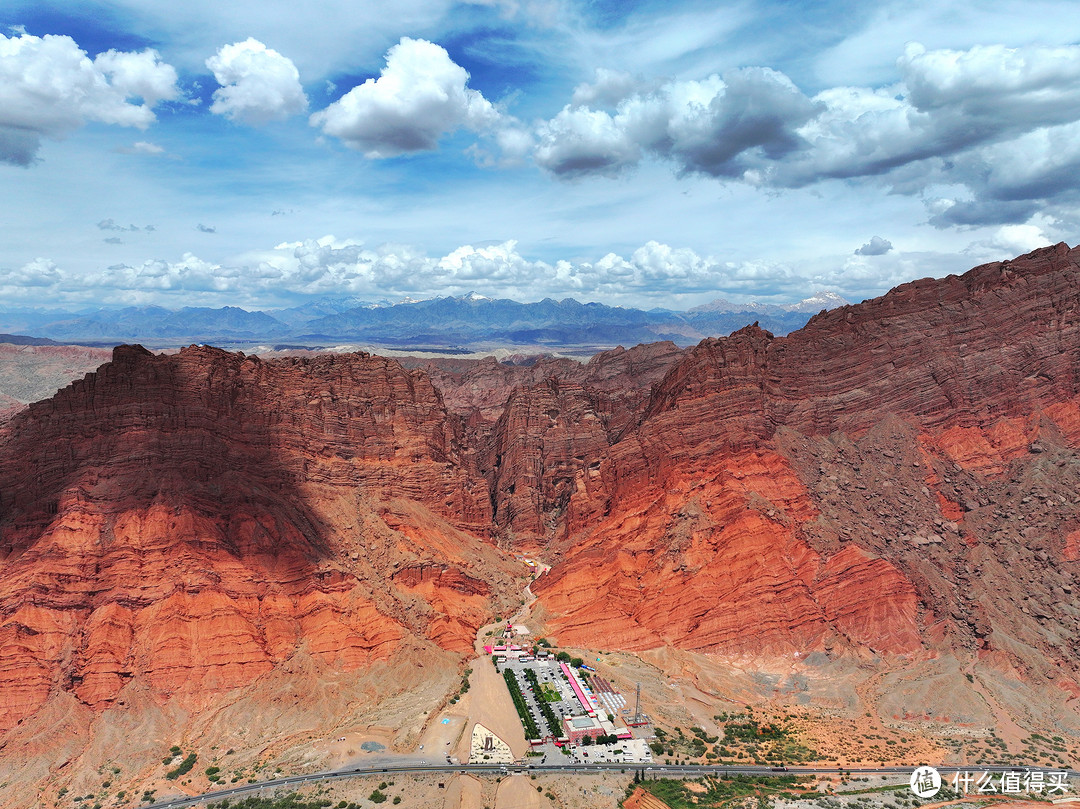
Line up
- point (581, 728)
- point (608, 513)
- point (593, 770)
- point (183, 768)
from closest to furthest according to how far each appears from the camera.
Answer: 1. point (183, 768)
2. point (593, 770)
3. point (581, 728)
4. point (608, 513)

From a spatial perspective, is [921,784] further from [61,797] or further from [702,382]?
[61,797]

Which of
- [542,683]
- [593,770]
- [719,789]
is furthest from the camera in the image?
[542,683]

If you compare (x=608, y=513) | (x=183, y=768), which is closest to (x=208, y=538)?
(x=183, y=768)

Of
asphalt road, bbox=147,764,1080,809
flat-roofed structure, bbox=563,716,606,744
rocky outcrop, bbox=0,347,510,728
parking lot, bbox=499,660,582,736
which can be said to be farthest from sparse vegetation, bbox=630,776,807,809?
rocky outcrop, bbox=0,347,510,728

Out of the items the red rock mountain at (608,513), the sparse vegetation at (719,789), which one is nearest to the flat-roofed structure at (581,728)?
the sparse vegetation at (719,789)

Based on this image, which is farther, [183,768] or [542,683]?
[542,683]

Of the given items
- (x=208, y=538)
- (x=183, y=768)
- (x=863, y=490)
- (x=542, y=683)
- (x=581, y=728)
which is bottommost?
(x=581, y=728)

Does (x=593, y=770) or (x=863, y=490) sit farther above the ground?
(x=863, y=490)

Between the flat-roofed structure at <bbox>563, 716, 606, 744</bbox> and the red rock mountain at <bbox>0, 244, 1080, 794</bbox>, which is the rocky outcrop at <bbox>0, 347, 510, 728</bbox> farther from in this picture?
the flat-roofed structure at <bbox>563, 716, 606, 744</bbox>

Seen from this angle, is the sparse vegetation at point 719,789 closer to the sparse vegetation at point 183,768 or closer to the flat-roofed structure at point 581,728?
the flat-roofed structure at point 581,728

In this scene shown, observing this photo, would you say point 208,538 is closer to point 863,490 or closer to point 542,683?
point 542,683
